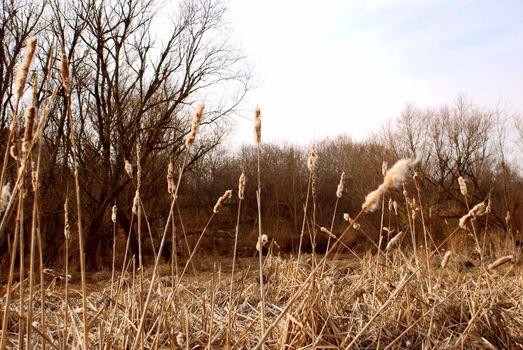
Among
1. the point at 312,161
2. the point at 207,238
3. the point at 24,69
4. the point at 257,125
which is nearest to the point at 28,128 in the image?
the point at 24,69

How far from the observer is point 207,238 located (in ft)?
46.8

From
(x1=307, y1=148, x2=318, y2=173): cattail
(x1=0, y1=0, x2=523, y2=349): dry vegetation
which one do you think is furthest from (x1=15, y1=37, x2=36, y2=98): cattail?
(x1=307, y1=148, x2=318, y2=173): cattail

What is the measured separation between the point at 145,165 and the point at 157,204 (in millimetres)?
1338

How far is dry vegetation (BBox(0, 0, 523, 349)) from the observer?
1350 millimetres

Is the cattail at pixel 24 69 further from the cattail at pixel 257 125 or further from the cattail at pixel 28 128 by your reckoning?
the cattail at pixel 257 125

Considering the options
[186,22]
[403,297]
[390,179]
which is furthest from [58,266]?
[390,179]

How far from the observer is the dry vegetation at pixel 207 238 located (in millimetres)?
1350

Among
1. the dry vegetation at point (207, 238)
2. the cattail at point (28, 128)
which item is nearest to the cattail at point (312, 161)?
the dry vegetation at point (207, 238)

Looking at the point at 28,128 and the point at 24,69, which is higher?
the point at 24,69

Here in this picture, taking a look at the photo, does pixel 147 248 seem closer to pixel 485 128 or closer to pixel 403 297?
pixel 485 128

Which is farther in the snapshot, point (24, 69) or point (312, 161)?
point (312, 161)

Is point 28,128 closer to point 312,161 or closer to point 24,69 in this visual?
point 24,69

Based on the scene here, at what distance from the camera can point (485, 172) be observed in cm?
1380

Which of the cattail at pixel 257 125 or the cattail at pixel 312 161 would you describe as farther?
the cattail at pixel 312 161
